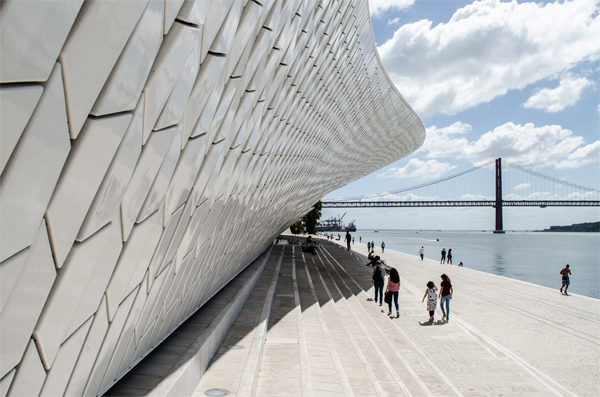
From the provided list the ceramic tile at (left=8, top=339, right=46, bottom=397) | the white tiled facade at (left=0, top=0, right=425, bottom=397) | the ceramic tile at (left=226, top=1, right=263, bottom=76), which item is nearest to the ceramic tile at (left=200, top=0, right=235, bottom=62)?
the white tiled facade at (left=0, top=0, right=425, bottom=397)

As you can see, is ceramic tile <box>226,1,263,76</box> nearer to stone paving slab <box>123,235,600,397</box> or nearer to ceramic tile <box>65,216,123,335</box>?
ceramic tile <box>65,216,123,335</box>

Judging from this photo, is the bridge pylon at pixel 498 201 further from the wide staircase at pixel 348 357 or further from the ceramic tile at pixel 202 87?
the ceramic tile at pixel 202 87

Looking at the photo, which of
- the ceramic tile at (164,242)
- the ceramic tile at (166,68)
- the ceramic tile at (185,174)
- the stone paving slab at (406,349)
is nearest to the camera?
the ceramic tile at (166,68)

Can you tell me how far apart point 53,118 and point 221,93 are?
5.75 feet

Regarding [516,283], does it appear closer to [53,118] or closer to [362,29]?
[362,29]

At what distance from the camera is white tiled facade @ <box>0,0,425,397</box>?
143cm

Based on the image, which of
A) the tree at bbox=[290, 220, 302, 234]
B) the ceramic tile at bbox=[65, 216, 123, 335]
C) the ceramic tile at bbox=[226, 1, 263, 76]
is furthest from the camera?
the tree at bbox=[290, 220, 302, 234]

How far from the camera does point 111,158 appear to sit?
75.6 inches

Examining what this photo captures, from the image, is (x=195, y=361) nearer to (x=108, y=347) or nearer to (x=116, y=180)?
(x=108, y=347)

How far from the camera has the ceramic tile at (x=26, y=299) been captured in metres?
1.64

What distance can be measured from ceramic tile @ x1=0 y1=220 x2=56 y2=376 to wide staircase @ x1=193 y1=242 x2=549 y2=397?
214 centimetres

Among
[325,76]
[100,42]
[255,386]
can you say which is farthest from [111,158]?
[325,76]

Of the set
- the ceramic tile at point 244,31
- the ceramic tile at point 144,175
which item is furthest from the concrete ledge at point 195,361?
the ceramic tile at point 244,31

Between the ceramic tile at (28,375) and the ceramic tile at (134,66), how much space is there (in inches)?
47.0
